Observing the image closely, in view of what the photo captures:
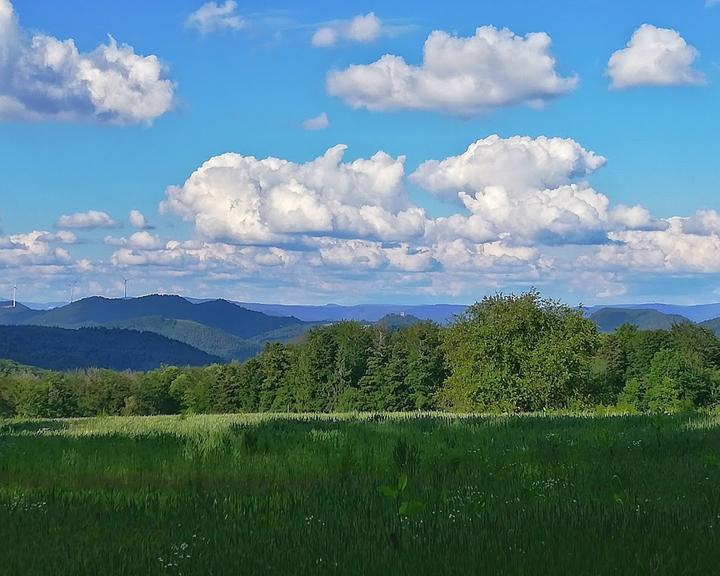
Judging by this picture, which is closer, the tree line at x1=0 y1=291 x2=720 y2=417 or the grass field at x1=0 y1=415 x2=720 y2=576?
the grass field at x1=0 y1=415 x2=720 y2=576

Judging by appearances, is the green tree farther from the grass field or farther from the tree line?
the grass field

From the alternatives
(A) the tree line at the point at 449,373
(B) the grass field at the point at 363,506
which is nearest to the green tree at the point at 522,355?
(A) the tree line at the point at 449,373

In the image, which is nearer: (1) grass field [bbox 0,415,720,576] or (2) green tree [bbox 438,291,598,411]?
(1) grass field [bbox 0,415,720,576]

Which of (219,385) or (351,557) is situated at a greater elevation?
(351,557)

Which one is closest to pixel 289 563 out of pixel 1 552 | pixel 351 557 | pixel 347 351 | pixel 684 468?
pixel 351 557

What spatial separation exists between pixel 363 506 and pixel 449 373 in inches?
3864

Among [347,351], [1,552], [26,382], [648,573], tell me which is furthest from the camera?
[26,382]

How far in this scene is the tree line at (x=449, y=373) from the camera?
65625 mm

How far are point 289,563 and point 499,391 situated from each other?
60.8 m

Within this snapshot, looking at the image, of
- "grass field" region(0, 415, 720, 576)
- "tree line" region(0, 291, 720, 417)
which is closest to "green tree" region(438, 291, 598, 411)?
"tree line" region(0, 291, 720, 417)

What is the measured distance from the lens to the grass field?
19.7ft

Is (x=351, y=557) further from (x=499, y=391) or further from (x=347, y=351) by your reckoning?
(x=347, y=351)

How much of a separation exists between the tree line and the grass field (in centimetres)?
4987

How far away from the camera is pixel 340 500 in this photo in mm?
8906
